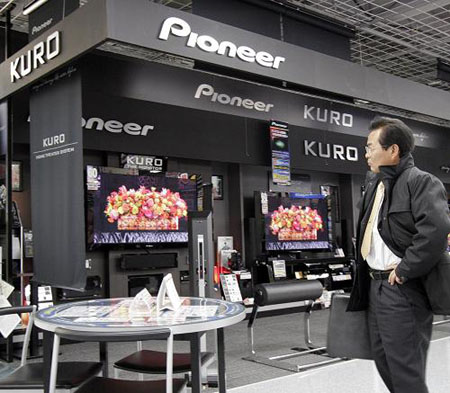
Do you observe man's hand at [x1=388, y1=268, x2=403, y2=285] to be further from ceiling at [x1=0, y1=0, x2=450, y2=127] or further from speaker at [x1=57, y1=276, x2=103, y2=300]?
speaker at [x1=57, y1=276, x2=103, y2=300]

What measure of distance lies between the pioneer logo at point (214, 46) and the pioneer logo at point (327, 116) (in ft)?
6.59

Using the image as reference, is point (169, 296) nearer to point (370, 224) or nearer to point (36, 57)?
point (370, 224)

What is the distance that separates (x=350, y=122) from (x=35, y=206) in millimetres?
3960

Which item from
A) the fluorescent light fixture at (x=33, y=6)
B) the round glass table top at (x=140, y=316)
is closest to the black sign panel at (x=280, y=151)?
the fluorescent light fixture at (x=33, y=6)

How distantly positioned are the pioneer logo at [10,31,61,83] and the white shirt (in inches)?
103

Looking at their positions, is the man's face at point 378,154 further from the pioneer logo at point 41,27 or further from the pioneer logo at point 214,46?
the pioneer logo at point 41,27

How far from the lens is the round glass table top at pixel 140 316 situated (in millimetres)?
2072

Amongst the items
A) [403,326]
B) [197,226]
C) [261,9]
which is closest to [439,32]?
[261,9]

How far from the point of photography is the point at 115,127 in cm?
606

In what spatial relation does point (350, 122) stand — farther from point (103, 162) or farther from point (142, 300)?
point (142, 300)

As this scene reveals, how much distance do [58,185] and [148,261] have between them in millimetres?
3123

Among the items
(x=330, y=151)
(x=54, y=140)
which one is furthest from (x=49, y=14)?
(x=330, y=151)

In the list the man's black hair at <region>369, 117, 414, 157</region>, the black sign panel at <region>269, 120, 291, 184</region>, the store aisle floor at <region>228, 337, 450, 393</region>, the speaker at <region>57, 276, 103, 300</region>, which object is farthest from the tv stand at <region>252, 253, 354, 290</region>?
the man's black hair at <region>369, 117, 414, 157</region>

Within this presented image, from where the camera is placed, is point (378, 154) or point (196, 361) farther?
point (378, 154)
